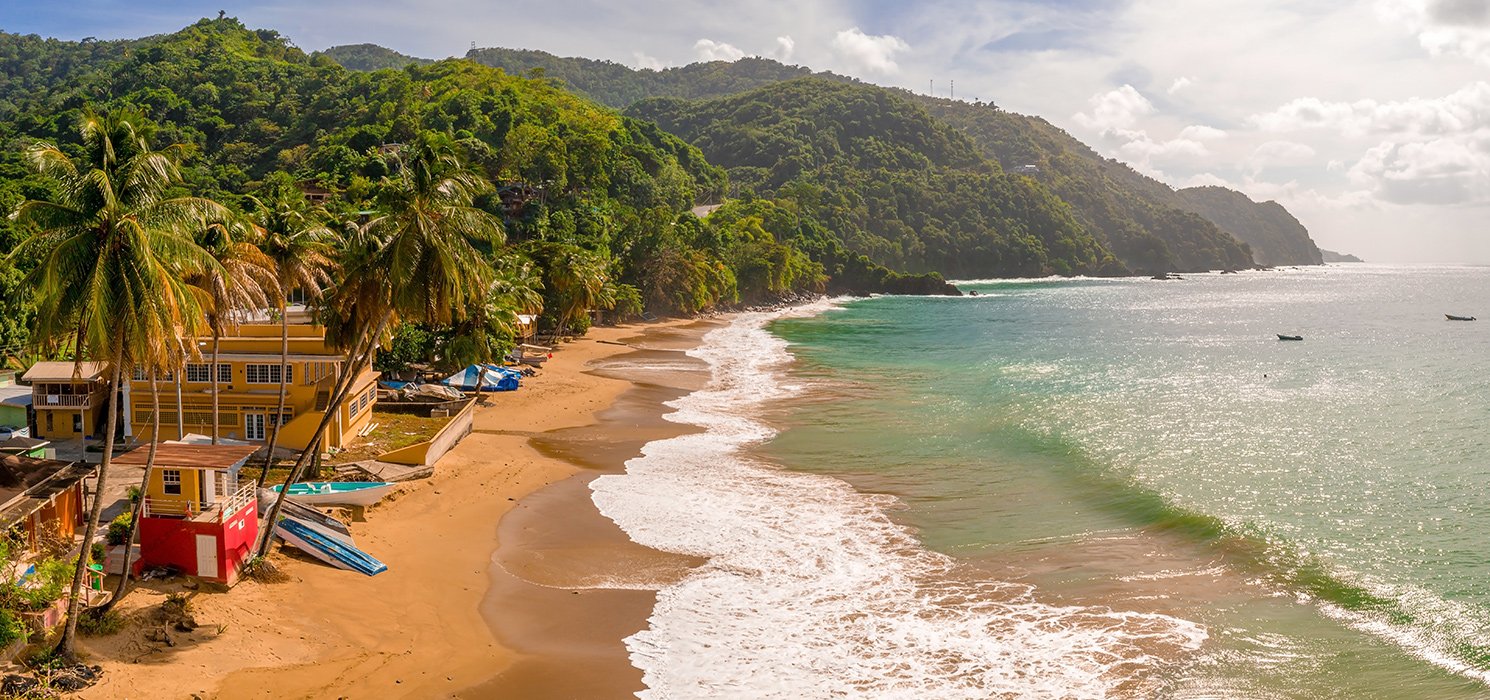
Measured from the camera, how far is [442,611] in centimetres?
2016

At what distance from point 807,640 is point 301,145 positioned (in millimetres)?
114219

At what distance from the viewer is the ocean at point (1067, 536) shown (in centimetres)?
1820

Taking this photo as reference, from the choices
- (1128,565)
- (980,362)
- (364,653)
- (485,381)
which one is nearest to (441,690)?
(364,653)

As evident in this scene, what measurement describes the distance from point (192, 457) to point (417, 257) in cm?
632

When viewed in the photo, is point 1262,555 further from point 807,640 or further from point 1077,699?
point 807,640

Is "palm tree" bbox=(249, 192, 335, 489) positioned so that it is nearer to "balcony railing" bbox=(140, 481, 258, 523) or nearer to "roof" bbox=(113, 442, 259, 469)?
"roof" bbox=(113, 442, 259, 469)

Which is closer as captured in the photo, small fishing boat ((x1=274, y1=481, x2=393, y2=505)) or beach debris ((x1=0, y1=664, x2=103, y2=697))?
beach debris ((x1=0, y1=664, x2=103, y2=697))

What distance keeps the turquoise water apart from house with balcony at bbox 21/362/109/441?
75.0 ft

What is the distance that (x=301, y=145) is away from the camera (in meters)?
114

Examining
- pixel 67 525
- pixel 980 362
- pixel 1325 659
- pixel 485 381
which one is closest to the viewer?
pixel 1325 659

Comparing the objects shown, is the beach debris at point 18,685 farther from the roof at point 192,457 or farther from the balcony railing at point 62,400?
the balcony railing at point 62,400

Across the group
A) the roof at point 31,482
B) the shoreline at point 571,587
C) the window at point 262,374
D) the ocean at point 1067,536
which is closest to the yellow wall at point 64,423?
the window at point 262,374

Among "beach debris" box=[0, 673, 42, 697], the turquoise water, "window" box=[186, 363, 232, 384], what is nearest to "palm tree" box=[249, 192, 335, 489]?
"window" box=[186, 363, 232, 384]

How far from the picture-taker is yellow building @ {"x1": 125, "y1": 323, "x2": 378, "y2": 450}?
102ft
